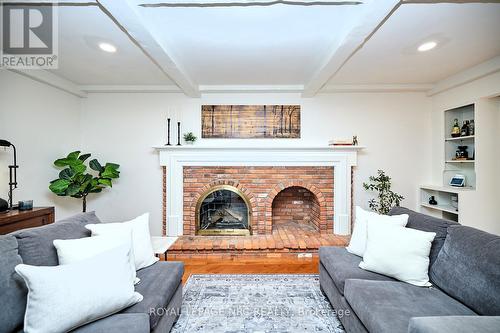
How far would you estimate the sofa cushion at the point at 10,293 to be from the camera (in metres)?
1.19

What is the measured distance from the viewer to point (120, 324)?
4.19 feet

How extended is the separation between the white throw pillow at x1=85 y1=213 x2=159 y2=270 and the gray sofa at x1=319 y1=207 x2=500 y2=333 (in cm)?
148

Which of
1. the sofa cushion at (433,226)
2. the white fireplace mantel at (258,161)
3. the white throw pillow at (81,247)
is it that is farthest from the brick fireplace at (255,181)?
the white throw pillow at (81,247)

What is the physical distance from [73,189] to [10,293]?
2549 millimetres

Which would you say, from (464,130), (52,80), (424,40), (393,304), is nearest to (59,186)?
(52,80)

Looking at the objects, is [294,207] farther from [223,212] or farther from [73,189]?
[73,189]

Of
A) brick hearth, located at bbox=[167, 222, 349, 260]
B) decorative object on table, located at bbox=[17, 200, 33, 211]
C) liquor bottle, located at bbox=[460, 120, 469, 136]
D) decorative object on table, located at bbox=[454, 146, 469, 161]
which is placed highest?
liquor bottle, located at bbox=[460, 120, 469, 136]

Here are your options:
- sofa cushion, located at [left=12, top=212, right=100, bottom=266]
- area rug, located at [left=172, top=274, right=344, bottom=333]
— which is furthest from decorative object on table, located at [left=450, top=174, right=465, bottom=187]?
sofa cushion, located at [left=12, top=212, right=100, bottom=266]

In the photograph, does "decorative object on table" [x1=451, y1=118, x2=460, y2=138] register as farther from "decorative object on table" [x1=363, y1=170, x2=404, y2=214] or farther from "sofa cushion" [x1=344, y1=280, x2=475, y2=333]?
"sofa cushion" [x1=344, y1=280, x2=475, y2=333]

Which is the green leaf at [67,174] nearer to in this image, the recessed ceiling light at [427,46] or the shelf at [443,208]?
the recessed ceiling light at [427,46]

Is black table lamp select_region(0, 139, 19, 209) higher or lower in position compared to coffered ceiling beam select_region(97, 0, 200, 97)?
lower

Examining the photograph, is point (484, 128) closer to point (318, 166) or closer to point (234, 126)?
point (318, 166)

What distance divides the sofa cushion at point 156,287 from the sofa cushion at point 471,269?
181 centimetres

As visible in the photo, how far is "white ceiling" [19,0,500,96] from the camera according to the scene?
1985mm
